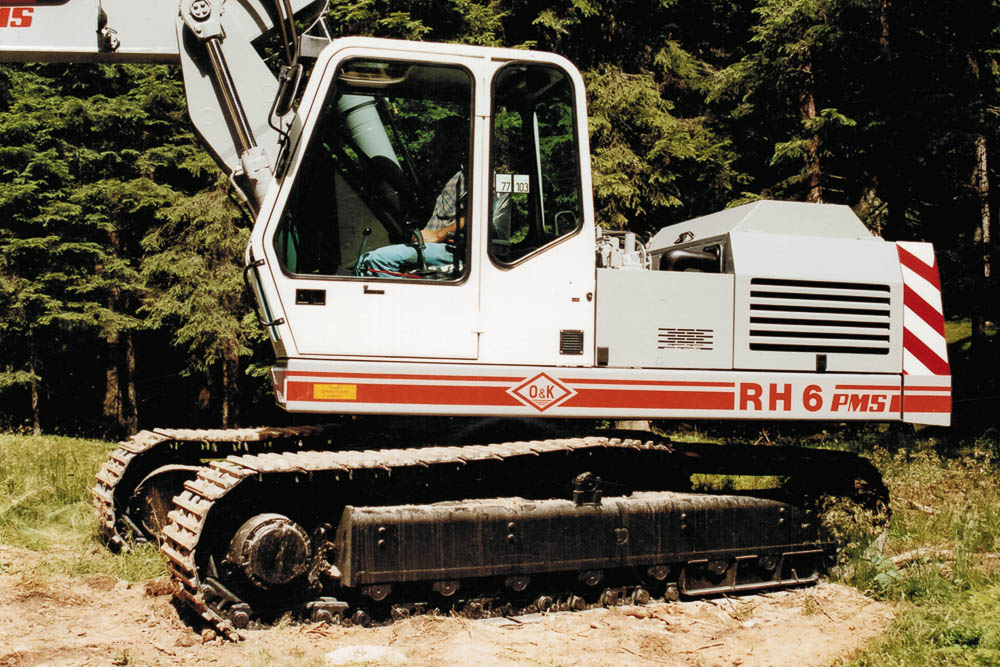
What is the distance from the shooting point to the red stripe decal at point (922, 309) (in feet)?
19.4

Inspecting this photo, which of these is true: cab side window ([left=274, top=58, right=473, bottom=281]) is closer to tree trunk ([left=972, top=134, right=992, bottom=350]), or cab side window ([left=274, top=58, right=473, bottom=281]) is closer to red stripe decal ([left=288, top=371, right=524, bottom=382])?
red stripe decal ([left=288, top=371, right=524, bottom=382])

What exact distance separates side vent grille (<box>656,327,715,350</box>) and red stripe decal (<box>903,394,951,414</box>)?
137cm

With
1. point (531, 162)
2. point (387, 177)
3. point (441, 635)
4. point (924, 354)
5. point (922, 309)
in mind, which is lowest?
point (441, 635)

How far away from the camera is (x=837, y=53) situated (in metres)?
13.0

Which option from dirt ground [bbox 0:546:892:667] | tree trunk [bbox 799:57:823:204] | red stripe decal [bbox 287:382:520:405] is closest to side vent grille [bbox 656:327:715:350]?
red stripe decal [bbox 287:382:520:405]

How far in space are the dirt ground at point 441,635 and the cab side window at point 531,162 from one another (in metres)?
2.07

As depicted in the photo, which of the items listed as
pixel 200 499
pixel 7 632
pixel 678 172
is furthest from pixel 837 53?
pixel 7 632

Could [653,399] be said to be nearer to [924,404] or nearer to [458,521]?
[458,521]

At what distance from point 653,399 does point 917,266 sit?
2085 mm

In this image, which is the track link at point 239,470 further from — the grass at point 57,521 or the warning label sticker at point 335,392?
the grass at point 57,521

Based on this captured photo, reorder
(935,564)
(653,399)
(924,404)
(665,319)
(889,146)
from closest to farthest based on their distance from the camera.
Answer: (653,399) → (665,319) → (935,564) → (924,404) → (889,146)

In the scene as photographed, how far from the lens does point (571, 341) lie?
5219 millimetres

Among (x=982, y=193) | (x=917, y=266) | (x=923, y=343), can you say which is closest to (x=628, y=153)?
(x=982, y=193)

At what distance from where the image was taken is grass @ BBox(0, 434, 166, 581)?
5.88 metres
